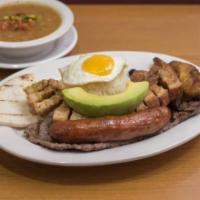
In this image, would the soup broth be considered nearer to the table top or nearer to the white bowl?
the white bowl

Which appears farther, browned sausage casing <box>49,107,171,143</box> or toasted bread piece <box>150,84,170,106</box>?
toasted bread piece <box>150,84,170,106</box>

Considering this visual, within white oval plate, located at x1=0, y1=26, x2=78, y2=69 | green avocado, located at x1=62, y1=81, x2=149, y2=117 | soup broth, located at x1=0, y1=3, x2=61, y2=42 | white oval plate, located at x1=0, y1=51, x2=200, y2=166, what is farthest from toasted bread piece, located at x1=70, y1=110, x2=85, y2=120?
soup broth, located at x1=0, y1=3, x2=61, y2=42

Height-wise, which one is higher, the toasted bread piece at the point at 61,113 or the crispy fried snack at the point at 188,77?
the crispy fried snack at the point at 188,77

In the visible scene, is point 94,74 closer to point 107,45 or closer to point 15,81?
point 15,81

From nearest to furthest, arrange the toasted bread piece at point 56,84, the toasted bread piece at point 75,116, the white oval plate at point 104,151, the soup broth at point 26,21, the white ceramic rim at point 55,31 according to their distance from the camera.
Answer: the white oval plate at point 104,151 → the toasted bread piece at point 75,116 → the toasted bread piece at point 56,84 → the white ceramic rim at point 55,31 → the soup broth at point 26,21

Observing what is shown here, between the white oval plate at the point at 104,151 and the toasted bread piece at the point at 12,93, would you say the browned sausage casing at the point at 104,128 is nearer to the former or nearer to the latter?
the white oval plate at the point at 104,151

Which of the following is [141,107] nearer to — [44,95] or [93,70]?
[93,70]

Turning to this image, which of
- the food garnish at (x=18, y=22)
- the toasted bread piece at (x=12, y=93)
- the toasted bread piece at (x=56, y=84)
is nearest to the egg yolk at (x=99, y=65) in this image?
the toasted bread piece at (x=56, y=84)

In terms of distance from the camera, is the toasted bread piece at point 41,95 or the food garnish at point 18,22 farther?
the food garnish at point 18,22

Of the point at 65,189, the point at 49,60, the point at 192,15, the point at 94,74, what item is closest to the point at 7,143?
the point at 65,189
